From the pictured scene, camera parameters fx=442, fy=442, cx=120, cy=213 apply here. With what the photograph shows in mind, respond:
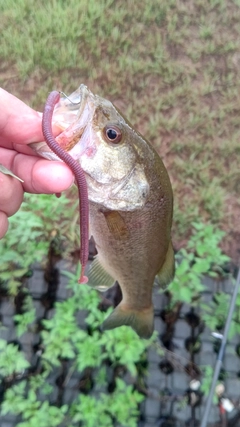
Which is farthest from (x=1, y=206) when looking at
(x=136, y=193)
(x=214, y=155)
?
(x=214, y=155)

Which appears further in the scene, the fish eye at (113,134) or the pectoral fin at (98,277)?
the pectoral fin at (98,277)

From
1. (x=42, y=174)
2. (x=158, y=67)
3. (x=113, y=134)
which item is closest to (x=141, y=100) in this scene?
(x=158, y=67)

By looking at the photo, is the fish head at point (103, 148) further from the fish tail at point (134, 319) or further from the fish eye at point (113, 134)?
the fish tail at point (134, 319)

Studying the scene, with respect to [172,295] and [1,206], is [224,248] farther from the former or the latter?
[1,206]

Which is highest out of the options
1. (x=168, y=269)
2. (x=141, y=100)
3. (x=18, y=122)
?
(x=141, y=100)

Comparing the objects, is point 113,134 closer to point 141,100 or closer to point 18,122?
point 18,122

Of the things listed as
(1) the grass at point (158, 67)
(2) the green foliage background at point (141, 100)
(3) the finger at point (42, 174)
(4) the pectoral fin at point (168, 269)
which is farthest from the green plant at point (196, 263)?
(3) the finger at point (42, 174)
